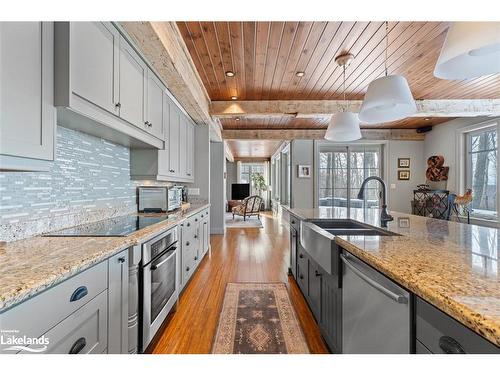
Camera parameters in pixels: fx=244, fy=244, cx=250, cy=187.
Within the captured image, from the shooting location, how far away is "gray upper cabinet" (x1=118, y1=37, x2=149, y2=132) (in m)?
1.84

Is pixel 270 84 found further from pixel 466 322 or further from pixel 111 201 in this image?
pixel 466 322

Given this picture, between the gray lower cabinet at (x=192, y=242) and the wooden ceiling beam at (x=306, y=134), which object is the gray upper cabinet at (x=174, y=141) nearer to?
the gray lower cabinet at (x=192, y=242)

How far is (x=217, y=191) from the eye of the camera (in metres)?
6.13

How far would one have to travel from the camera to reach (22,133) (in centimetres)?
107

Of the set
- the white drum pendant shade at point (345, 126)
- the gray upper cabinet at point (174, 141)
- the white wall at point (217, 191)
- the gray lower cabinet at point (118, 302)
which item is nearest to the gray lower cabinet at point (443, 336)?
the gray lower cabinet at point (118, 302)

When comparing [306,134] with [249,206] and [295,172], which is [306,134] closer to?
[295,172]

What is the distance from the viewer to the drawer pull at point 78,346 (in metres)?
0.99

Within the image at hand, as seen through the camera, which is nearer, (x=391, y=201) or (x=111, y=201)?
(x=111, y=201)

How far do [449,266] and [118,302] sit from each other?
5.09ft

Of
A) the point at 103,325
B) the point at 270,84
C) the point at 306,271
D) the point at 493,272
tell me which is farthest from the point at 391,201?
the point at 103,325

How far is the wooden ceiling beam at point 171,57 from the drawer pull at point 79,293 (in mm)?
1721

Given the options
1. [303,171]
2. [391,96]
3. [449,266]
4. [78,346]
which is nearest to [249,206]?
[303,171]
